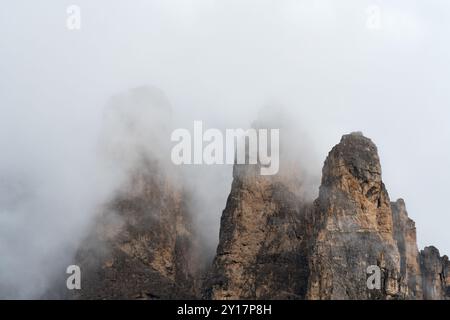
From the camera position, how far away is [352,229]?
10088cm

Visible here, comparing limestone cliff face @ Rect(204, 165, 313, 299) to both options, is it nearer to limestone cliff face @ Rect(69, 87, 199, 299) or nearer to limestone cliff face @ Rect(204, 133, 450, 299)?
limestone cliff face @ Rect(204, 133, 450, 299)

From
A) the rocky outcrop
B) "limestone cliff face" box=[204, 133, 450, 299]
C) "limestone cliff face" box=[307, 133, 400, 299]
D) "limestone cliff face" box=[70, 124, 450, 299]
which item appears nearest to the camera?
"limestone cliff face" box=[307, 133, 400, 299]

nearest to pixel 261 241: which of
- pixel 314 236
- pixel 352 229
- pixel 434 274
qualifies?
pixel 314 236

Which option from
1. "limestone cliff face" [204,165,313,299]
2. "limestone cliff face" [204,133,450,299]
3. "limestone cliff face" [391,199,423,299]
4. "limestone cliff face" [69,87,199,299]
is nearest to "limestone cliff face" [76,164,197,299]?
"limestone cliff face" [69,87,199,299]

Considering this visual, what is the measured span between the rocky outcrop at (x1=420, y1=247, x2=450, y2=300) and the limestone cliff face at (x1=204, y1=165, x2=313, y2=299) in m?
24.2

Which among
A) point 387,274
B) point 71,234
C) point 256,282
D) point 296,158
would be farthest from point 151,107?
point 387,274

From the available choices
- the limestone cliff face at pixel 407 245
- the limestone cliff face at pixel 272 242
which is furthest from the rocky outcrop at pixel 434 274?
the limestone cliff face at pixel 407 245

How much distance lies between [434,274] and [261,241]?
3212 cm

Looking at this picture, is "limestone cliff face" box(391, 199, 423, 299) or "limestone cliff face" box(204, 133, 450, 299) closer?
"limestone cliff face" box(204, 133, 450, 299)

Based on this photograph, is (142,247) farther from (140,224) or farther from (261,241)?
(261,241)

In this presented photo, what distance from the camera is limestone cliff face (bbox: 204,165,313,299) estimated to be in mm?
106438

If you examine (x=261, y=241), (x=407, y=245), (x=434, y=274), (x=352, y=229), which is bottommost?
(x=434, y=274)

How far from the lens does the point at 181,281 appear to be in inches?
4926
